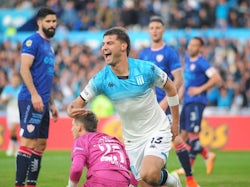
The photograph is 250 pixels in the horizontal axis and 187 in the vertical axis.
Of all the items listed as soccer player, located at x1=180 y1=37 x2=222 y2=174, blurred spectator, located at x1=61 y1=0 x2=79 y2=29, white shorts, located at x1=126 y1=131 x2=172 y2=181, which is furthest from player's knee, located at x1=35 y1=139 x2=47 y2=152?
blurred spectator, located at x1=61 y1=0 x2=79 y2=29

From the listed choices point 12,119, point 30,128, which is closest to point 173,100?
point 30,128

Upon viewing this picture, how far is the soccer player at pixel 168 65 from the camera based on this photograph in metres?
12.9

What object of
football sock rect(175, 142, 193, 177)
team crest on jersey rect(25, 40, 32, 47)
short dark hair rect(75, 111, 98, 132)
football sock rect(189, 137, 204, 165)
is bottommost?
football sock rect(189, 137, 204, 165)

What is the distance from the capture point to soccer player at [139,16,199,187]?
12.9m

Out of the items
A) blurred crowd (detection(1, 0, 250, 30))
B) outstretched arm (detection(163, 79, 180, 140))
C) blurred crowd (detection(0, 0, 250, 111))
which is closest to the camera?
outstretched arm (detection(163, 79, 180, 140))

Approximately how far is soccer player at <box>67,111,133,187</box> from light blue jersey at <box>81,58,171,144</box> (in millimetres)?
889

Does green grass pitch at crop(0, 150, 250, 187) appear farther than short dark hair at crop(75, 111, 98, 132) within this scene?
Yes

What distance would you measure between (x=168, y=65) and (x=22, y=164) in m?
3.28

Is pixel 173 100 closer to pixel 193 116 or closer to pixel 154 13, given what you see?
pixel 193 116

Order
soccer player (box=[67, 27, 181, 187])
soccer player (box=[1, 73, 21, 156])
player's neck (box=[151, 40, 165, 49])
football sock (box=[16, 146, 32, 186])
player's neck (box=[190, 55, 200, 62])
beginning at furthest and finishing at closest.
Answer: soccer player (box=[1, 73, 21, 156])
player's neck (box=[190, 55, 200, 62])
player's neck (box=[151, 40, 165, 49])
football sock (box=[16, 146, 32, 186])
soccer player (box=[67, 27, 181, 187])

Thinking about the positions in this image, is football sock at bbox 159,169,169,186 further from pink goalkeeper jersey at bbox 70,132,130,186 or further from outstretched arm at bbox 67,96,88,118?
outstretched arm at bbox 67,96,88,118

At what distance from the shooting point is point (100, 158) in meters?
8.64

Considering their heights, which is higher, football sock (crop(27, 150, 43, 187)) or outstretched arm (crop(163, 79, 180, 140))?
outstretched arm (crop(163, 79, 180, 140))

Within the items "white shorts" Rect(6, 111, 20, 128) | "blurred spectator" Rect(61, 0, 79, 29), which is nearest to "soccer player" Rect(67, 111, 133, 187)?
"white shorts" Rect(6, 111, 20, 128)
